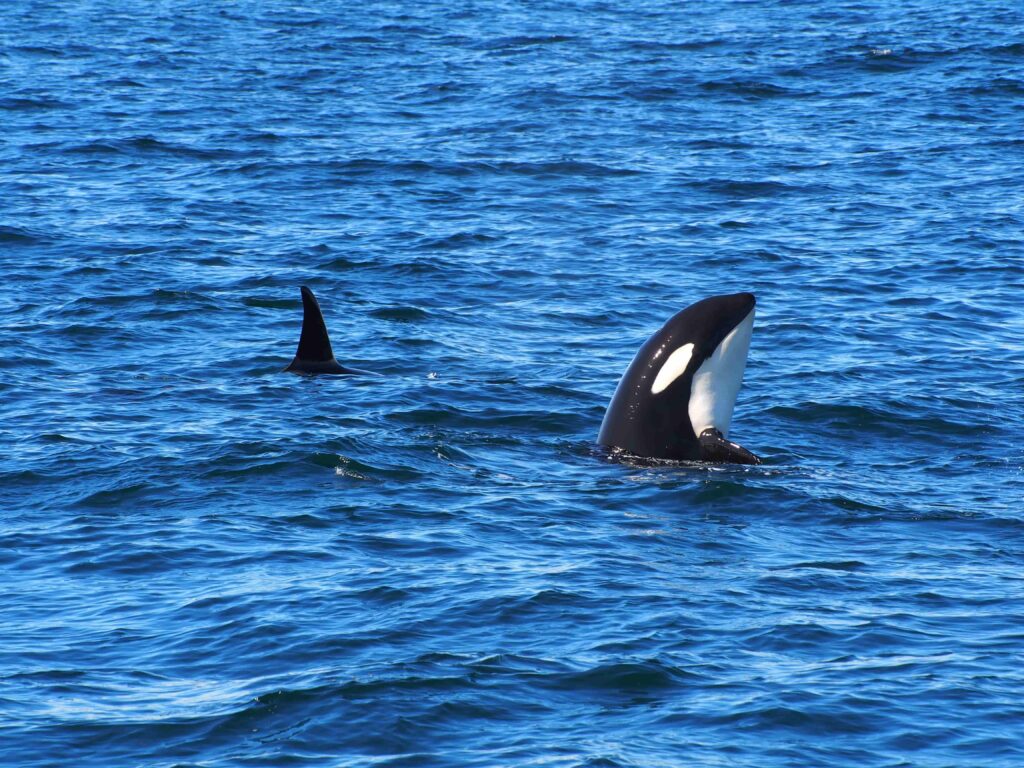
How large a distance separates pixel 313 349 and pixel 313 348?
2 cm

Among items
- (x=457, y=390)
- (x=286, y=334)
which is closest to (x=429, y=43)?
(x=286, y=334)

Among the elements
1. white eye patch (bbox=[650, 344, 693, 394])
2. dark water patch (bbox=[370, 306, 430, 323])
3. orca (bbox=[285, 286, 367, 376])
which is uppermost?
white eye patch (bbox=[650, 344, 693, 394])

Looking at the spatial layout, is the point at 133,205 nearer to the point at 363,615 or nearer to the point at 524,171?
the point at 524,171

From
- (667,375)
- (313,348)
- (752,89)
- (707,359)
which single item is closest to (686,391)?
(667,375)

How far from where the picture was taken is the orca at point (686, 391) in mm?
18156

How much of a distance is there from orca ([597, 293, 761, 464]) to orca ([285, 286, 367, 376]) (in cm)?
529

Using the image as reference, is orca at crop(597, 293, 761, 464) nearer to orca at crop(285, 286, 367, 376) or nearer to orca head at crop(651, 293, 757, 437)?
orca head at crop(651, 293, 757, 437)

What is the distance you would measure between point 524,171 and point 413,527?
21.6 meters

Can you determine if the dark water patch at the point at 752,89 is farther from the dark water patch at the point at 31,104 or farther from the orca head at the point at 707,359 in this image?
the orca head at the point at 707,359

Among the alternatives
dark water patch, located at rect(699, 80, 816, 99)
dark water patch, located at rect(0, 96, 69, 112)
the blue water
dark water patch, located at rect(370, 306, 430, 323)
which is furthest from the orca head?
dark water patch, located at rect(0, 96, 69, 112)

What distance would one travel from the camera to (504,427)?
2030cm

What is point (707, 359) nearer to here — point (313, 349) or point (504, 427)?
point (504, 427)

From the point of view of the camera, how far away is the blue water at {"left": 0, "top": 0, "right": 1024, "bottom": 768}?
11961mm

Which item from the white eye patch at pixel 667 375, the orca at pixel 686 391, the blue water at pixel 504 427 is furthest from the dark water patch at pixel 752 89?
the white eye patch at pixel 667 375
